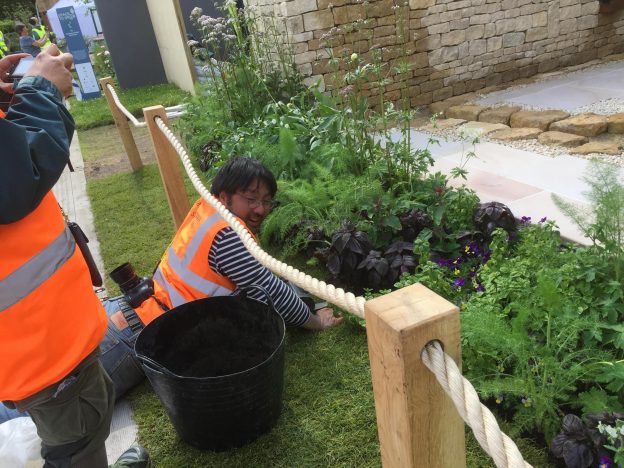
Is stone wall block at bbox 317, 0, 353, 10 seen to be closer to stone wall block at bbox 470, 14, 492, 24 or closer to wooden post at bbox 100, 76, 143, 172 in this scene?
stone wall block at bbox 470, 14, 492, 24

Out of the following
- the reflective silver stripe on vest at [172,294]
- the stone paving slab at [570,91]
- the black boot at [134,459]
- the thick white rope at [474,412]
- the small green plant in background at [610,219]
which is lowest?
the black boot at [134,459]

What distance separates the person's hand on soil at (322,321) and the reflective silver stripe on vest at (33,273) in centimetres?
147

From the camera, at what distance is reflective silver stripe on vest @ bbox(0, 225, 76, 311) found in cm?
142

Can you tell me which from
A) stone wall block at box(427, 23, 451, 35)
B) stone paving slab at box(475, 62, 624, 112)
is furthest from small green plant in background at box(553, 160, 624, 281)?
stone wall block at box(427, 23, 451, 35)

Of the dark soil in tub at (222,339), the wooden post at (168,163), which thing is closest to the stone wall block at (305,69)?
the wooden post at (168,163)

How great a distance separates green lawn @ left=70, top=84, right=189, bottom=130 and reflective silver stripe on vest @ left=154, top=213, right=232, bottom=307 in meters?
8.20

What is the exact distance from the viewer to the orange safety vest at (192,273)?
2430 millimetres

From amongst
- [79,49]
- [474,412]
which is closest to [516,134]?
[474,412]

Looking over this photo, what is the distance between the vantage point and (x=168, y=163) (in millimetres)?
3482

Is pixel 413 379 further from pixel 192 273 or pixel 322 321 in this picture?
pixel 322 321

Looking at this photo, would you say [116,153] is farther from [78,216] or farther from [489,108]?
[489,108]

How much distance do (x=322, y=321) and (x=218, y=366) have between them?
2.14 feet

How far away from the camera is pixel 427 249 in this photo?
8.54ft

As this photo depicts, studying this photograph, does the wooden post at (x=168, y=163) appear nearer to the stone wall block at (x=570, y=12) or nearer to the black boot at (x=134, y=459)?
the black boot at (x=134, y=459)
